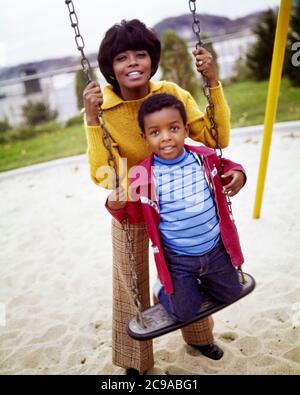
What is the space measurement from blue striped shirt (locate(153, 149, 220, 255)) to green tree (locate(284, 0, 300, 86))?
772 centimetres

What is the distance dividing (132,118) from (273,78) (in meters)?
1.66

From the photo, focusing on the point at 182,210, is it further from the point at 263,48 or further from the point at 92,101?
the point at 263,48

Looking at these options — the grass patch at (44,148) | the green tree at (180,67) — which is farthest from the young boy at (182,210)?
the green tree at (180,67)

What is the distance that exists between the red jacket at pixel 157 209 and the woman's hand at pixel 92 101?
293 mm

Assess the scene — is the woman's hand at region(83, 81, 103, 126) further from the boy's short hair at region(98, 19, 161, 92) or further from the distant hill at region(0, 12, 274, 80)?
the distant hill at region(0, 12, 274, 80)

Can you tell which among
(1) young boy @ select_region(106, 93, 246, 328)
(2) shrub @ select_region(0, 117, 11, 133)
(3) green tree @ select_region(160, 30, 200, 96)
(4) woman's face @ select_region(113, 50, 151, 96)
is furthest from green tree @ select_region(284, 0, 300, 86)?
(1) young boy @ select_region(106, 93, 246, 328)

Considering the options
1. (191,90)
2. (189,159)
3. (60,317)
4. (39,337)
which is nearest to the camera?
(189,159)

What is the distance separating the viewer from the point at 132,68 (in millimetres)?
1787

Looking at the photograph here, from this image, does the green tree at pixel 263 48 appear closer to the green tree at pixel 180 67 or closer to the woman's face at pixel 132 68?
the green tree at pixel 180 67

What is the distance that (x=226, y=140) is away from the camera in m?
1.93

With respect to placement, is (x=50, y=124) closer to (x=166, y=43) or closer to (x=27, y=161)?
(x=27, y=161)

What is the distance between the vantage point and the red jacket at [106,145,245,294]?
68.2 inches

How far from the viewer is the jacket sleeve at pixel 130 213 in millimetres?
1756

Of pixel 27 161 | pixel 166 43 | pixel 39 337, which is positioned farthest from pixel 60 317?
pixel 166 43
